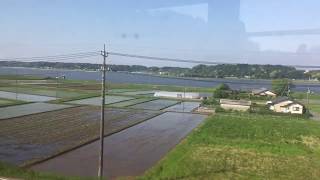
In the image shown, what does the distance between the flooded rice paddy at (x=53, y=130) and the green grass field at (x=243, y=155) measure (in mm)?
3203

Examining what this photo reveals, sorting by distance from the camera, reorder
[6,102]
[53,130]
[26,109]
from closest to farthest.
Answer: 1. [53,130]
2. [26,109]
3. [6,102]

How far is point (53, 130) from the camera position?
49.2ft

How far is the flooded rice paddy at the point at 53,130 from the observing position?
10969 mm

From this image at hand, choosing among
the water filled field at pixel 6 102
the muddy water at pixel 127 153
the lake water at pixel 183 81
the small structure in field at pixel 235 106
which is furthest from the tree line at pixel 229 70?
the water filled field at pixel 6 102

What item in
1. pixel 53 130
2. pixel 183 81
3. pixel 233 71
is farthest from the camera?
pixel 183 81

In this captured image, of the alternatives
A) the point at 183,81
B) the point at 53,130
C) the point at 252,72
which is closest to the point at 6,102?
the point at 53,130

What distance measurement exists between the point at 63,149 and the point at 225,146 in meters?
4.72

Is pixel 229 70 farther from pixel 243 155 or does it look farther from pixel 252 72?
pixel 243 155

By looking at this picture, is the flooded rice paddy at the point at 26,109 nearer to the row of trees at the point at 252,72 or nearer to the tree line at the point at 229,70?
the tree line at the point at 229,70

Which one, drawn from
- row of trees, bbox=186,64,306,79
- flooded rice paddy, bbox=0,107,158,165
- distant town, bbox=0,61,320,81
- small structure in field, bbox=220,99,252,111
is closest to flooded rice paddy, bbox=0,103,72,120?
flooded rice paddy, bbox=0,107,158,165

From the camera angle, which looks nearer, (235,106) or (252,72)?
(252,72)

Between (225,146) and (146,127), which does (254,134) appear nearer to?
(225,146)

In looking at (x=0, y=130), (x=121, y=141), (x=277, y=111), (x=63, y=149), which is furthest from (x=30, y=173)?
(x=277, y=111)

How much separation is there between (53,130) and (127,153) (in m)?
4.58
